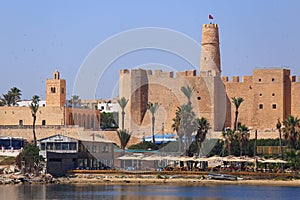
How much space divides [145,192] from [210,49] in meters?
26.5

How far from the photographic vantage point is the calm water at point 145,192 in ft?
167

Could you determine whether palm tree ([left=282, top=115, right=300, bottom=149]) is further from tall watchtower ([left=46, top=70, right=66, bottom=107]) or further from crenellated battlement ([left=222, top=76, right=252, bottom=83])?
tall watchtower ([left=46, top=70, right=66, bottom=107])

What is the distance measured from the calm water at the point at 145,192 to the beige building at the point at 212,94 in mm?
17430

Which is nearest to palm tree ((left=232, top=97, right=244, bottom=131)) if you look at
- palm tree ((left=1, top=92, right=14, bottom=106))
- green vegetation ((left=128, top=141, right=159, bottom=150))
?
green vegetation ((left=128, top=141, right=159, bottom=150))

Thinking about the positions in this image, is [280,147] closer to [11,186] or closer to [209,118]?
[209,118]

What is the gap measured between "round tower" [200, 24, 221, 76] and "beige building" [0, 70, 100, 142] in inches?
476

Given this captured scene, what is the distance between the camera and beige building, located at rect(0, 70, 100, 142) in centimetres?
7656

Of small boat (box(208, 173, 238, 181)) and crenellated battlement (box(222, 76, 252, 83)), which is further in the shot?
crenellated battlement (box(222, 76, 252, 83))

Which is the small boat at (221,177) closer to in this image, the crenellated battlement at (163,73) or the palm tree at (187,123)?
the palm tree at (187,123)

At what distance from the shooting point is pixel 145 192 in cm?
5306

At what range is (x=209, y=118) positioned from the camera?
75062 mm

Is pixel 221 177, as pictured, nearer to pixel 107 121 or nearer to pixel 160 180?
pixel 160 180

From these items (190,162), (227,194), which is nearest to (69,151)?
(190,162)

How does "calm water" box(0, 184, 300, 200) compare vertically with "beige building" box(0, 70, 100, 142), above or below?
below
